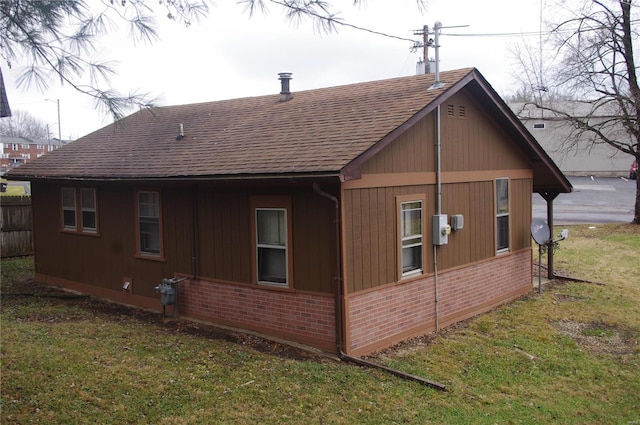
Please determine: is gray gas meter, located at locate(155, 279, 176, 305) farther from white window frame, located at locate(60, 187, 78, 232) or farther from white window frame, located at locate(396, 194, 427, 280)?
white window frame, located at locate(396, 194, 427, 280)

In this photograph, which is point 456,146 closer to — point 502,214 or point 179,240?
point 502,214

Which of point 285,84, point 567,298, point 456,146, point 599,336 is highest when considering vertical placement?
point 285,84

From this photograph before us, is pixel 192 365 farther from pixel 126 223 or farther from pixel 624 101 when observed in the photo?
pixel 624 101

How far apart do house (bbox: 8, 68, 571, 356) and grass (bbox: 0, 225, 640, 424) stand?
73 cm

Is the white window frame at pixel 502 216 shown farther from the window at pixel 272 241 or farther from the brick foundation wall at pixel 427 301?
the window at pixel 272 241

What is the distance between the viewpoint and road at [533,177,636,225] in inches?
999

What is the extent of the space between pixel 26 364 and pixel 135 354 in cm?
136

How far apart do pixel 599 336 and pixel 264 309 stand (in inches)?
227

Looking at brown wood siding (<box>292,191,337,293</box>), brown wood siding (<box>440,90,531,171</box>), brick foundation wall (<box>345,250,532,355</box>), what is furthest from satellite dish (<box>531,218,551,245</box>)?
brown wood siding (<box>292,191,337,293</box>)

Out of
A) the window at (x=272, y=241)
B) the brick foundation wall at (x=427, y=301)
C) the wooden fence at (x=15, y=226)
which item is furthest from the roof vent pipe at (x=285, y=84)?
the wooden fence at (x=15, y=226)

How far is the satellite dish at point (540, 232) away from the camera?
1317 centimetres

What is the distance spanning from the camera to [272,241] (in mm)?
9367

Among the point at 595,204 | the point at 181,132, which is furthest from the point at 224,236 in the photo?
the point at 595,204

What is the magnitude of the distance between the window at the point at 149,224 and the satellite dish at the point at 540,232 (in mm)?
8071
